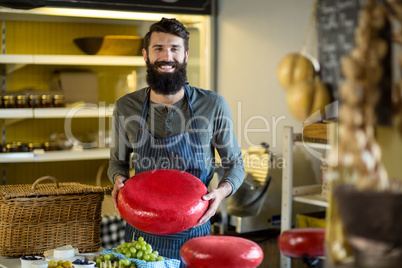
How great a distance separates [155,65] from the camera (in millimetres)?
2176

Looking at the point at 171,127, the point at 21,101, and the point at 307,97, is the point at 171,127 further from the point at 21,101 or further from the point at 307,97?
the point at 21,101

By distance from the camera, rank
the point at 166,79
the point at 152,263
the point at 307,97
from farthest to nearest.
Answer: the point at 166,79 < the point at 152,263 < the point at 307,97

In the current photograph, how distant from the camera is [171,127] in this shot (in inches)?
86.7

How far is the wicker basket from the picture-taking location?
212cm

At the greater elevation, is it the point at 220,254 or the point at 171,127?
the point at 171,127

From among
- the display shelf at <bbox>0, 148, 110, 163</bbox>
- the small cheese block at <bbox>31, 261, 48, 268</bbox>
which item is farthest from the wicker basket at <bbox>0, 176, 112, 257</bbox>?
the display shelf at <bbox>0, 148, 110, 163</bbox>

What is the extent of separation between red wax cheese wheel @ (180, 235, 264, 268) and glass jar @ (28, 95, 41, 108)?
301 cm

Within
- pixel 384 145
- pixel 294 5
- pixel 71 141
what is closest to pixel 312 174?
pixel 294 5

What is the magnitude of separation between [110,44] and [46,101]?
689 mm

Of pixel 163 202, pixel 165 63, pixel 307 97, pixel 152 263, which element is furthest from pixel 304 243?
pixel 165 63

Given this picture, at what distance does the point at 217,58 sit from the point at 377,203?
4.05 meters

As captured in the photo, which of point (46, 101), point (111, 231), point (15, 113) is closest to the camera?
point (111, 231)

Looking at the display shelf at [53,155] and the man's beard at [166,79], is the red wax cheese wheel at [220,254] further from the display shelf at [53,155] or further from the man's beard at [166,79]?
the display shelf at [53,155]

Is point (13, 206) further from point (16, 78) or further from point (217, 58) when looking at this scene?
point (217, 58)
